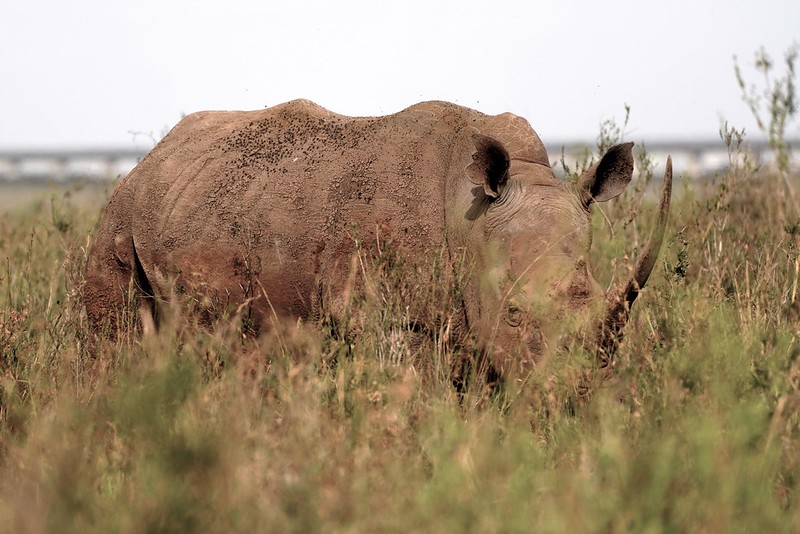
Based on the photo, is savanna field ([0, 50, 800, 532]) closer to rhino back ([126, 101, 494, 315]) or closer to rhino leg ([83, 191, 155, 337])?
rhino back ([126, 101, 494, 315])

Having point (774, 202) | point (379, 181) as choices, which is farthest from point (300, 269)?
point (774, 202)

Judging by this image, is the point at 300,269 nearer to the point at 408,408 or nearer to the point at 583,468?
the point at 408,408

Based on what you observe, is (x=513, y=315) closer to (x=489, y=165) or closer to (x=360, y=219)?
(x=489, y=165)

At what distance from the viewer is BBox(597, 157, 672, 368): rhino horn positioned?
5.00 m

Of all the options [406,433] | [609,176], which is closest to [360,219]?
[609,176]

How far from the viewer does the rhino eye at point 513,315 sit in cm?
532

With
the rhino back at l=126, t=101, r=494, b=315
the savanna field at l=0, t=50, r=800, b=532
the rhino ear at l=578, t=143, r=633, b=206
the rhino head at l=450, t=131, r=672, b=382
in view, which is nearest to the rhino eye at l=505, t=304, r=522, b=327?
the rhino head at l=450, t=131, r=672, b=382

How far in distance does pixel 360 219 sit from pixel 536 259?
1.04m

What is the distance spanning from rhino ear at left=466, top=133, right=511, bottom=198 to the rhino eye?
666 mm

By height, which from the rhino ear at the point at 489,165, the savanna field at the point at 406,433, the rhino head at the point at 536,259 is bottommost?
the savanna field at the point at 406,433

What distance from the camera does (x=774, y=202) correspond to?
912cm

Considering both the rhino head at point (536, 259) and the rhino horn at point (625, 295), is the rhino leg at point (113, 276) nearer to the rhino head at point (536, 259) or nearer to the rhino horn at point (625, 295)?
the rhino head at point (536, 259)

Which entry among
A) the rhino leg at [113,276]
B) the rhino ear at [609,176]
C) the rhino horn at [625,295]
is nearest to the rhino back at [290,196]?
the rhino leg at [113,276]

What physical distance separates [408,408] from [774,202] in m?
5.79
